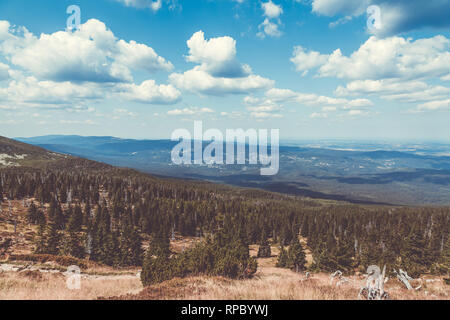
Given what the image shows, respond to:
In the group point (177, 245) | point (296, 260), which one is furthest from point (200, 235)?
point (296, 260)

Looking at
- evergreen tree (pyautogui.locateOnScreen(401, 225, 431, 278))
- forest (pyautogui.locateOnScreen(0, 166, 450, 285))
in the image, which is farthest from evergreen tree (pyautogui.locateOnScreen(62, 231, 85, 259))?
evergreen tree (pyautogui.locateOnScreen(401, 225, 431, 278))

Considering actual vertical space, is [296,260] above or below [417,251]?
below

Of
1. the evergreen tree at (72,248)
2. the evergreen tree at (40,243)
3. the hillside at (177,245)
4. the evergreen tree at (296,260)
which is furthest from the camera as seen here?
the evergreen tree at (296,260)

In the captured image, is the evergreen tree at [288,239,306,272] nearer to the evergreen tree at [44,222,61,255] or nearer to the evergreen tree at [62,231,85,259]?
the evergreen tree at [62,231,85,259]

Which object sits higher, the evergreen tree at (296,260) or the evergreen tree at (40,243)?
the evergreen tree at (40,243)

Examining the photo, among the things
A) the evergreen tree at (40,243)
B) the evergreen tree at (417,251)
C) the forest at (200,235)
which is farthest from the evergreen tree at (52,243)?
the evergreen tree at (417,251)

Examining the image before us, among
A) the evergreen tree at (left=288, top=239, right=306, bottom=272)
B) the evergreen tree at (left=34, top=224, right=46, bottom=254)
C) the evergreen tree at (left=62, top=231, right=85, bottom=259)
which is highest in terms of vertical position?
the evergreen tree at (left=34, top=224, right=46, bottom=254)

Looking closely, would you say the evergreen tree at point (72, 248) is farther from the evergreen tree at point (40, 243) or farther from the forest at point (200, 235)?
the evergreen tree at point (40, 243)

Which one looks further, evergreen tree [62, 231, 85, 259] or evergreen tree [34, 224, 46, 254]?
evergreen tree [62, 231, 85, 259]

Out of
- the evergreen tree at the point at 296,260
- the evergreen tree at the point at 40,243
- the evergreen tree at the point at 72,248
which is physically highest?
the evergreen tree at the point at 40,243

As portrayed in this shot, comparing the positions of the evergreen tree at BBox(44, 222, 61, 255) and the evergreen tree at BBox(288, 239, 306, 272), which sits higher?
the evergreen tree at BBox(44, 222, 61, 255)

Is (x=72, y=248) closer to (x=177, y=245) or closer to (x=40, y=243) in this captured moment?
(x=40, y=243)
